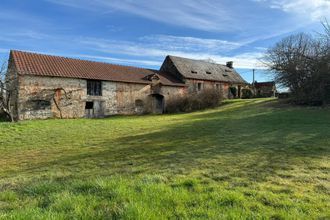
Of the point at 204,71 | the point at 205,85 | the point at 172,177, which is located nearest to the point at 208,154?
the point at 172,177

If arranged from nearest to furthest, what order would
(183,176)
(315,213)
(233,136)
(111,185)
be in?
(315,213) < (111,185) < (183,176) < (233,136)

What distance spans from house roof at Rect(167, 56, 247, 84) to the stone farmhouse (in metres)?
0.21

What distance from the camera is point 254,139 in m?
10.1

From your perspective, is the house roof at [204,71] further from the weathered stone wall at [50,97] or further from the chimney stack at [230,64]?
the weathered stone wall at [50,97]

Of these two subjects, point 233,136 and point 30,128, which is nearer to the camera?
point 233,136

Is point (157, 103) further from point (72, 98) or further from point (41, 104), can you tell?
point (41, 104)

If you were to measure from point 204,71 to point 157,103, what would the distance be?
10.9m

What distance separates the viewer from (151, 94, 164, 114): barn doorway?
3048cm

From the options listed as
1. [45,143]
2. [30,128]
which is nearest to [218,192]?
[45,143]

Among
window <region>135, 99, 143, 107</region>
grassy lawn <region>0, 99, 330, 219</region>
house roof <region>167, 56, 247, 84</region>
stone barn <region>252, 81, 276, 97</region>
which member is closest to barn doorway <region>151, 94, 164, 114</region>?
window <region>135, 99, 143, 107</region>

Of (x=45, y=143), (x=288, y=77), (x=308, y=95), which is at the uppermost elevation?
(x=288, y=77)

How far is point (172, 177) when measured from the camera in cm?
555

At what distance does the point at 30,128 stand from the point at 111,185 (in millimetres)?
11592

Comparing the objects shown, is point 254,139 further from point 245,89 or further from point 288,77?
point 245,89
